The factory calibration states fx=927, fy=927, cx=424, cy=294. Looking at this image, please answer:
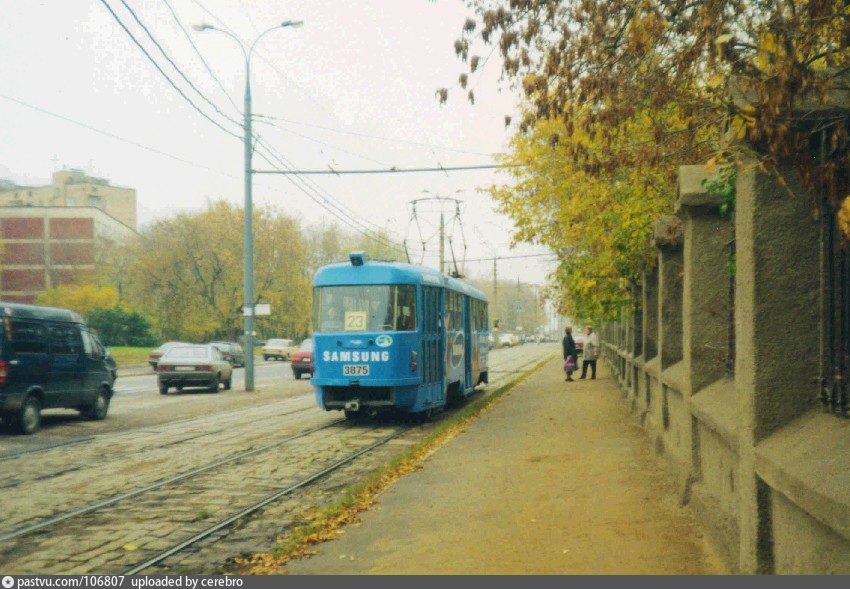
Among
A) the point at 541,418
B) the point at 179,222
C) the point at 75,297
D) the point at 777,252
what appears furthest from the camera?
the point at 179,222

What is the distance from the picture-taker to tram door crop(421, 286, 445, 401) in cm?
1759

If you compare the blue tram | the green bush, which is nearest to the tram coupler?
the blue tram

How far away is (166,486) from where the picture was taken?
34.0 ft

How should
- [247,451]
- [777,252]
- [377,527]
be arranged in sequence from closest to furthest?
[777,252]
[377,527]
[247,451]

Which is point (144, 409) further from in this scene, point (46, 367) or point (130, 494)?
point (130, 494)

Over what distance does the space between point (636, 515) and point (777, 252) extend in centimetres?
358

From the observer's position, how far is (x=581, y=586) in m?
5.75

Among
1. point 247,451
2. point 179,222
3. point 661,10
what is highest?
point 179,222

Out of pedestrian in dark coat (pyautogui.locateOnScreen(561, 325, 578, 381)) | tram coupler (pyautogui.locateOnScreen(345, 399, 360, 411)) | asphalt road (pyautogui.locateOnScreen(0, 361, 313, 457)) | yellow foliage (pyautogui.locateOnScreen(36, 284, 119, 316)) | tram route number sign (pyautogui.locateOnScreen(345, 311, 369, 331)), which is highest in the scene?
yellow foliage (pyautogui.locateOnScreen(36, 284, 119, 316))

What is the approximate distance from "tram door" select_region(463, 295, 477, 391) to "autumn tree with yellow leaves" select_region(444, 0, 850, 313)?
329cm

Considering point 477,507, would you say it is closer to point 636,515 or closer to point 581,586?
point 636,515

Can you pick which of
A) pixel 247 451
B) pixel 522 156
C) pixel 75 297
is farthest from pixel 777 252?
pixel 75 297

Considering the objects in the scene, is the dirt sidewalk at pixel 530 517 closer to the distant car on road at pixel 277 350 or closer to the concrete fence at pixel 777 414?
the concrete fence at pixel 777 414

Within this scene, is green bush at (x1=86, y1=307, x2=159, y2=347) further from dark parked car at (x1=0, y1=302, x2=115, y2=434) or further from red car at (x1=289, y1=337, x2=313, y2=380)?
dark parked car at (x1=0, y1=302, x2=115, y2=434)
